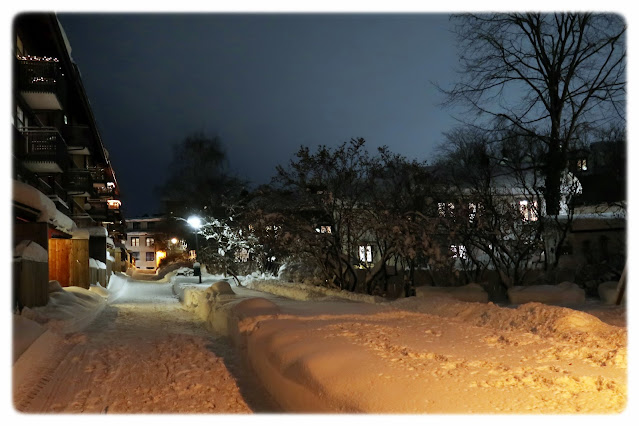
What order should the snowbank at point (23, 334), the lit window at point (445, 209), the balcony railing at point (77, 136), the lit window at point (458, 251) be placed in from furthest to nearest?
the balcony railing at point (77, 136), the lit window at point (458, 251), the lit window at point (445, 209), the snowbank at point (23, 334)

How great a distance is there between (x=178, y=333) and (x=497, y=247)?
12.3 meters

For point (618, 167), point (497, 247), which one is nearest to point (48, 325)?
point (497, 247)

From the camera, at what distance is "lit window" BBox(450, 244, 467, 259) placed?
19.3 metres

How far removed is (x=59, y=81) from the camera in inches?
928

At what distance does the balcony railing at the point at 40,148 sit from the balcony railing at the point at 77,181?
9.83 metres

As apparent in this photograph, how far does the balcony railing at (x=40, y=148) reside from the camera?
74.4 feet

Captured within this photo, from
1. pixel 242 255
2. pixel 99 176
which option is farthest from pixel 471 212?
pixel 99 176

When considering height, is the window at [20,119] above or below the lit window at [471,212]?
above

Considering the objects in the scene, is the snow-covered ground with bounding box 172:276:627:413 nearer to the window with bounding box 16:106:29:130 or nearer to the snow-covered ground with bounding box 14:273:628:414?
the snow-covered ground with bounding box 14:273:628:414

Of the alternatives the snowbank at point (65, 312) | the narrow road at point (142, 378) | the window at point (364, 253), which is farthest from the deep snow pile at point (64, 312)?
the window at point (364, 253)

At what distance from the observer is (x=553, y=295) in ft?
48.5

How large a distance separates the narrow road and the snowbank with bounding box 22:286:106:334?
670 mm

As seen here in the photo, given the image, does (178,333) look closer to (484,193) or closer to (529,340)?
(529,340)

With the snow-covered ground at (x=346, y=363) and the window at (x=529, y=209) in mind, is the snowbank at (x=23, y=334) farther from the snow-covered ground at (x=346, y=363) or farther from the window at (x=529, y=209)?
the window at (x=529, y=209)
